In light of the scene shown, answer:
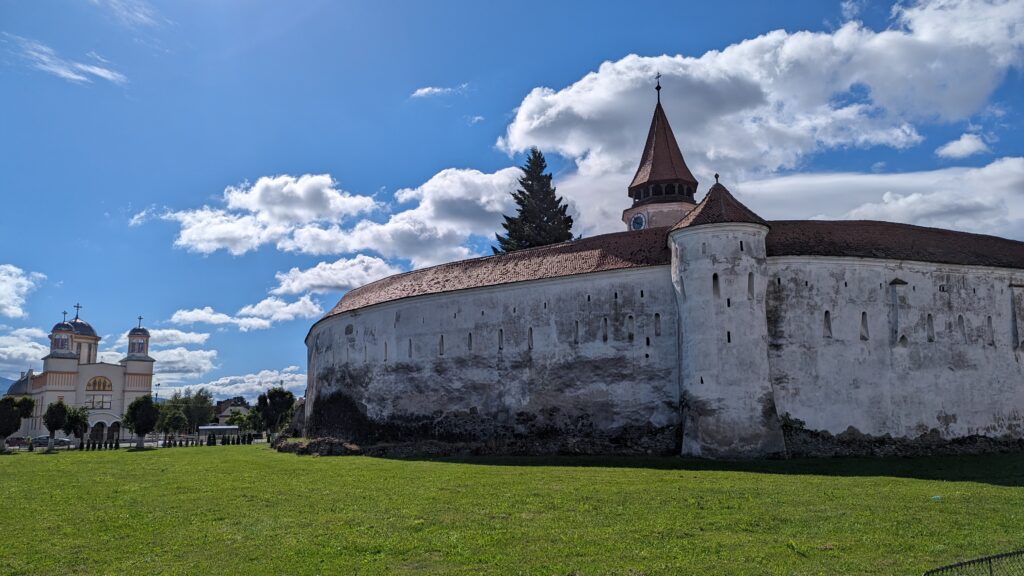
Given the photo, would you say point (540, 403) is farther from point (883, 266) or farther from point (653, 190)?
point (653, 190)

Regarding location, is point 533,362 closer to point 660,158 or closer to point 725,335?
point 725,335

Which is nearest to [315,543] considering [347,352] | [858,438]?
[858,438]

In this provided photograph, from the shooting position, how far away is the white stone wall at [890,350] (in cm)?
2658

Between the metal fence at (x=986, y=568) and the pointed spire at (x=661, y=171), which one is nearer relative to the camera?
the metal fence at (x=986, y=568)

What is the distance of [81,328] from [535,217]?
52050mm

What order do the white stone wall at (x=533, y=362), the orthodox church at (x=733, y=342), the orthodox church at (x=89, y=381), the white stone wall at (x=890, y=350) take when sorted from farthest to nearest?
the orthodox church at (x=89, y=381), the white stone wall at (x=533, y=362), the white stone wall at (x=890, y=350), the orthodox church at (x=733, y=342)

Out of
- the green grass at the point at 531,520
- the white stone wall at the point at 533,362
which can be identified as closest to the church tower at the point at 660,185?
the white stone wall at the point at 533,362

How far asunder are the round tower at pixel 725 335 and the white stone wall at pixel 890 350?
1.25 metres

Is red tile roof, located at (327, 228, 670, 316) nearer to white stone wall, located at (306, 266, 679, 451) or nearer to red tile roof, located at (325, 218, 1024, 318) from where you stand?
red tile roof, located at (325, 218, 1024, 318)

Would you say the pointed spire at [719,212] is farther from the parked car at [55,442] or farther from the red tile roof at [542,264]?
the parked car at [55,442]

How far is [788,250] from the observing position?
90.7 ft

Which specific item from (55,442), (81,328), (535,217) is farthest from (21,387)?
(535,217)

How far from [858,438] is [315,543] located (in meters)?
20.6

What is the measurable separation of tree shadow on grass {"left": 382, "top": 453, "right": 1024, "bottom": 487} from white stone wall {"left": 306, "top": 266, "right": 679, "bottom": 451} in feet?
9.04
